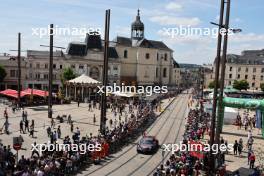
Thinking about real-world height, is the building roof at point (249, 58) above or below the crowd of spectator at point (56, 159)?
above

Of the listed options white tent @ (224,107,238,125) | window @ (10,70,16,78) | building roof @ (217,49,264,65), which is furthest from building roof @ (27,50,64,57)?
building roof @ (217,49,264,65)

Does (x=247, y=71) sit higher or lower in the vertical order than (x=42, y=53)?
lower


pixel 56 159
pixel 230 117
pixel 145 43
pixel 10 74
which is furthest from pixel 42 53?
pixel 56 159

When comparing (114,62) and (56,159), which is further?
(114,62)

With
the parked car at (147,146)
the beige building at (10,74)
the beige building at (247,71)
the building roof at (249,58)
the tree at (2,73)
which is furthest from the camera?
the building roof at (249,58)

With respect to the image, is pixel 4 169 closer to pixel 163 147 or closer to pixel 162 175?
pixel 162 175

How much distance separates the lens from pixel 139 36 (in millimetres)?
100688

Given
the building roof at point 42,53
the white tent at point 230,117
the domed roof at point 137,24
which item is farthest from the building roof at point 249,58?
the white tent at point 230,117

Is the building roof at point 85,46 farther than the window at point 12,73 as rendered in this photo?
Yes

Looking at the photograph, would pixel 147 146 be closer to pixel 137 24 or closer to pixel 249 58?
pixel 137 24

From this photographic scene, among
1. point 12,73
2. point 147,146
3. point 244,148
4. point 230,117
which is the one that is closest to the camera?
point 147,146

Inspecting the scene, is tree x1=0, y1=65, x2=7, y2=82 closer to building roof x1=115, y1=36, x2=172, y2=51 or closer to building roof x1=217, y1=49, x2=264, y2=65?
building roof x1=115, y1=36, x2=172, y2=51

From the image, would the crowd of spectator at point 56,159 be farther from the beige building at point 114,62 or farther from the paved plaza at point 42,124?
the beige building at point 114,62

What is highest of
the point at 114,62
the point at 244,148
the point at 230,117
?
the point at 114,62
